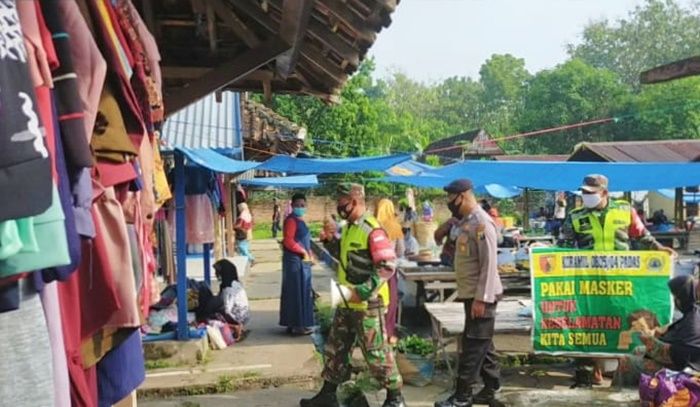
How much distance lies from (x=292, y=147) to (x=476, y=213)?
11.2 metres

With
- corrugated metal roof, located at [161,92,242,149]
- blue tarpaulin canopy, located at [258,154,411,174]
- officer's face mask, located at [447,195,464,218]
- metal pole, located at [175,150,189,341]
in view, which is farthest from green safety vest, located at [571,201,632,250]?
corrugated metal roof, located at [161,92,242,149]

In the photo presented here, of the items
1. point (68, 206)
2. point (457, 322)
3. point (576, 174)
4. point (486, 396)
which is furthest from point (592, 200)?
point (68, 206)

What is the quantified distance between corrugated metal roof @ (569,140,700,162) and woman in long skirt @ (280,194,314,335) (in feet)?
37.4

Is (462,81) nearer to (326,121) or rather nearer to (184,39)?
(326,121)

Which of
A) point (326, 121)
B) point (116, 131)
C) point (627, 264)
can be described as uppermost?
point (326, 121)

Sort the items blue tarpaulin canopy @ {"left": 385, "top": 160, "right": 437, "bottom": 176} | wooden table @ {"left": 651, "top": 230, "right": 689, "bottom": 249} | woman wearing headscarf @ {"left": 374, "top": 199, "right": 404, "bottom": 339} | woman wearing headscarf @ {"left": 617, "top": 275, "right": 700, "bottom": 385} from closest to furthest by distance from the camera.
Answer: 1. woman wearing headscarf @ {"left": 617, "top": 275, "right": 700, "bottom": 385}
2. woman wearing headscarf @ {"left": 374, "top": 199, "right": 404, "bottom": 339}
3. blue tarpaulin canopy @ {"left": 385, "top": 160, "right": 437, "bottom": 176}
4. wooden table @ {"left": 651, "top": 230, "right": 689, "bottom": 249}

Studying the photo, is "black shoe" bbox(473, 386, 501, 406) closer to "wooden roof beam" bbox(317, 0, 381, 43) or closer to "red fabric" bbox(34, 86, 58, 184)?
"wooden roof beam" bbox(317, 0, 381, 43)

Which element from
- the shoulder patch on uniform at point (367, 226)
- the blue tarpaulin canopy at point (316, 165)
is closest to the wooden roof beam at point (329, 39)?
the shoulder patch on uniform at point (367, 226)

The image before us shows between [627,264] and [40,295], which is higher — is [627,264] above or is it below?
below

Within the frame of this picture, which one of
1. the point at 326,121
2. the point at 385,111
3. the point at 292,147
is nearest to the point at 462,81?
the point at 385,111

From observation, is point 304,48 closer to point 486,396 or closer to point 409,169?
point 486,396

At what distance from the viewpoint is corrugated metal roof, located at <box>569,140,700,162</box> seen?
683 inches

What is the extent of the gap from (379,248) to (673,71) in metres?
2.46

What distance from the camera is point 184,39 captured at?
4750 millimetres
